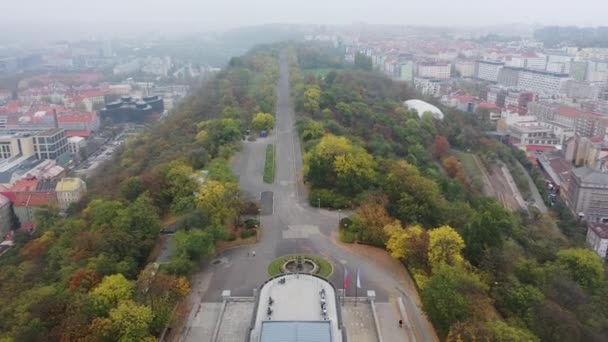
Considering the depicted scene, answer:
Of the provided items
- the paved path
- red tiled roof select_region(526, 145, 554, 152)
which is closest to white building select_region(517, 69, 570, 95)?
red tiled roof select_region(526, 145, 554, 152)

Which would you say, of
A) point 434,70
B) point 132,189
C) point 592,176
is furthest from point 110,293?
point 434,70

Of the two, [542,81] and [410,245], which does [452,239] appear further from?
[542,81]

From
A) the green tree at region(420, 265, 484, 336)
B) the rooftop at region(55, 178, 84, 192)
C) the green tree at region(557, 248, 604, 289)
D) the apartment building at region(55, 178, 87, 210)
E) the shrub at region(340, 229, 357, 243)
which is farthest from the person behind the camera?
the rooftop at region(55, 178, 84, 192)

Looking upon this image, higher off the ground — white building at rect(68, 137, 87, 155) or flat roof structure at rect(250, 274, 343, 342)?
flat roof structure at rect(250, 274, 343, 342)

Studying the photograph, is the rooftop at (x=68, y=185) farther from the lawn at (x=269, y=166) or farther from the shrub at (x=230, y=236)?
the shrub at (x=230, y=236)

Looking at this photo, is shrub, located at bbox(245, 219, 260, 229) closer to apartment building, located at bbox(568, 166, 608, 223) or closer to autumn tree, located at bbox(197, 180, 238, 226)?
autumn tree, located at bbox(197, 180, 238, 226)

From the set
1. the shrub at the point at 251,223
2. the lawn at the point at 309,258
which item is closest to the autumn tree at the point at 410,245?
the lawn at the point at 309,258
